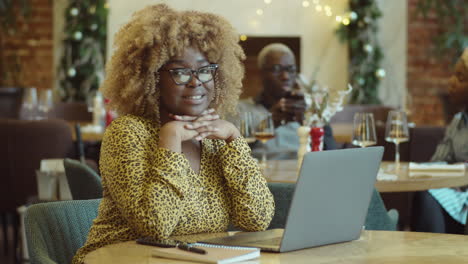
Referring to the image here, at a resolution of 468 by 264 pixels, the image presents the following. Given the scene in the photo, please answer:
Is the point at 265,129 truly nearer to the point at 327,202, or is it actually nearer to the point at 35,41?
the point at 327,202

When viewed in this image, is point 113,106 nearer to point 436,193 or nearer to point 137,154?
point 137,154

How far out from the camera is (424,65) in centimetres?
813

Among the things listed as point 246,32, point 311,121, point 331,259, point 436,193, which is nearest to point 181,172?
point 331,259

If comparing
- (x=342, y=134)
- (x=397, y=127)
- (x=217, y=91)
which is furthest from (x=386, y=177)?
(x=342, y=134)

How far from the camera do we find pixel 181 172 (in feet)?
6.06

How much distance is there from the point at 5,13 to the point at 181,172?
637 cm

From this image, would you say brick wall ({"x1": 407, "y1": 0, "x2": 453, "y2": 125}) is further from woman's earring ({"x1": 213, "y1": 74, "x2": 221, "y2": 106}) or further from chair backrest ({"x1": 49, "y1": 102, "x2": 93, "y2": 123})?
woman's earring ({"x1": 213, "y1": 74, "x2": 221, "y2": 106})

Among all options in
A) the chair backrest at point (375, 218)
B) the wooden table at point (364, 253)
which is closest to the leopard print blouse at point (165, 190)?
the wooden table at point (364, 253)

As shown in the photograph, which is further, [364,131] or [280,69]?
[280,69]

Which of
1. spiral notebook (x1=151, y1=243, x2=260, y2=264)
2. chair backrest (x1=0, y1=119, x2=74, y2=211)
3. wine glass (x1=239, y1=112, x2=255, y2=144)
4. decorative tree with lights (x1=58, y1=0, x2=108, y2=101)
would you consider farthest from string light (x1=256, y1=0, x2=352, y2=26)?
spiral notebook (x1=151, y1=243, x2=260, y2=264)

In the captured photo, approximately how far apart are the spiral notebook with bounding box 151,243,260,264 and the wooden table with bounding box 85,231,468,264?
0.05 feet

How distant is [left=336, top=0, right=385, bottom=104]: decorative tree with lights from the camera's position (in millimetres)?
7844

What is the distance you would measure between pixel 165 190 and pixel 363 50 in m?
6.34

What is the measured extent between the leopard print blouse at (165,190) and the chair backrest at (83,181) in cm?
70
